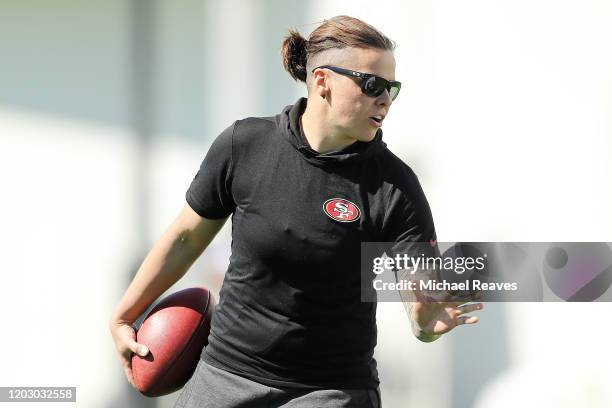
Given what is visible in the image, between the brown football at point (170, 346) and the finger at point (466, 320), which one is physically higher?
the finger at point (466, 320)

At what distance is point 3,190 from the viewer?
16.1ft

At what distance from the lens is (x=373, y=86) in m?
2.74

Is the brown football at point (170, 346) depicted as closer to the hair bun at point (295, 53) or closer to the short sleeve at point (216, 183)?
the short sleeve at point (216, 183)

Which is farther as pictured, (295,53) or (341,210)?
(295,53)

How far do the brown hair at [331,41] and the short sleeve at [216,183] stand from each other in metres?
0.35

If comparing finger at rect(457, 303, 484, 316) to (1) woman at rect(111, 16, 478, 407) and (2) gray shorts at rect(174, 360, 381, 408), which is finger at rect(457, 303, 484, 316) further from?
(2) gray shorts at rect(174, 360, 381, 408)

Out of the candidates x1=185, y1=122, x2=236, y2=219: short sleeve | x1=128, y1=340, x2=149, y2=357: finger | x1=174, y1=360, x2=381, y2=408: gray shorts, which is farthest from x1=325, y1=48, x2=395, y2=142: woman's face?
x1=128, y1=340, x2=149, y2=357: finger

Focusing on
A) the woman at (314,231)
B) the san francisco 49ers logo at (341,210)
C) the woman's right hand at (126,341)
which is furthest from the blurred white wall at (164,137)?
the san francisco 49ers logo at (341,210)

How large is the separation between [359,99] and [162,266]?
2.86 ft

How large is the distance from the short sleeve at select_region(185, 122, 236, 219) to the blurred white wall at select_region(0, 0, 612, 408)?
199cm

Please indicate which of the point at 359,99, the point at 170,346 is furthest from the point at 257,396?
the point at 359,99

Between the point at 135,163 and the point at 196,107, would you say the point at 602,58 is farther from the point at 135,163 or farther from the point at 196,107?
the point at 135,163

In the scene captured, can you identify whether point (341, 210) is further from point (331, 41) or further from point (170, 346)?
point (170, 346)

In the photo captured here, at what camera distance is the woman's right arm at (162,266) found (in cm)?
297
